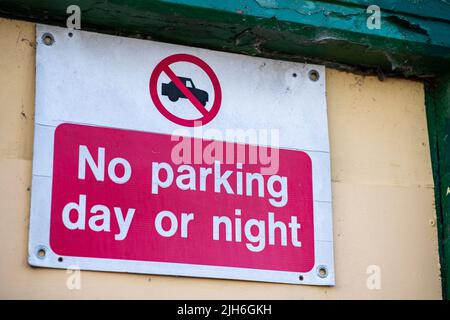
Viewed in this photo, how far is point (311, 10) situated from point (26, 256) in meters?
1.09

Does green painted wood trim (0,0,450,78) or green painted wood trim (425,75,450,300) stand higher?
green painted wood trim (0,0,450,78)

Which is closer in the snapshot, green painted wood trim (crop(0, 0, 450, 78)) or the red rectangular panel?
the red rectangular panel

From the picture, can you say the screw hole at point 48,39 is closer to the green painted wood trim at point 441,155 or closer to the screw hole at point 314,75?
the screw hole at point 314,75

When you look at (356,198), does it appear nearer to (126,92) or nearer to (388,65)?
(388,65)

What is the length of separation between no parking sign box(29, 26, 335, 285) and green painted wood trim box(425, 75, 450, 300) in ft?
1.23

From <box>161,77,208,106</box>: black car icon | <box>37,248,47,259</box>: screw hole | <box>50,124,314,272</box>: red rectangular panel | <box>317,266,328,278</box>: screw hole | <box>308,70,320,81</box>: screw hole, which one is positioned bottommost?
<box>317,266,328,278</box>: screw hole

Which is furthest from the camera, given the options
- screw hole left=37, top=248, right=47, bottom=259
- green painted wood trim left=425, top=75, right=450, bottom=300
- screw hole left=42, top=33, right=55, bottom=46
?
green painted wood trim left=425, top=75, right=450, bottom=300

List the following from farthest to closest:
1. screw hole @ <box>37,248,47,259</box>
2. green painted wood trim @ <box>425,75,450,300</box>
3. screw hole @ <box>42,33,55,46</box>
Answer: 1. green painted wood trim @ <box>425,75,450,300</box>
2. screw hole @ <box>42,33,55,46</box>
3. screw hole @ <box>37,248,47,259</box>

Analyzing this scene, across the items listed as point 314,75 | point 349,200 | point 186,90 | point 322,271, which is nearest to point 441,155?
Answer: point 349,200

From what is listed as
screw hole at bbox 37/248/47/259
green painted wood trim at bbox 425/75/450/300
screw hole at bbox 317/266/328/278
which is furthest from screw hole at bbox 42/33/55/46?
green painted wood trim at bbox 425/75/450/300

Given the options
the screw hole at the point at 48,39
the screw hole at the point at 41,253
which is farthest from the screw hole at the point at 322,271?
the screw hole at the point at 48,39

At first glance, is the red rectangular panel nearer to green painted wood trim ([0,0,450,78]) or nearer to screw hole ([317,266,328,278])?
screw hole ([317,266,328,278])

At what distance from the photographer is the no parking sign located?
262 cm
